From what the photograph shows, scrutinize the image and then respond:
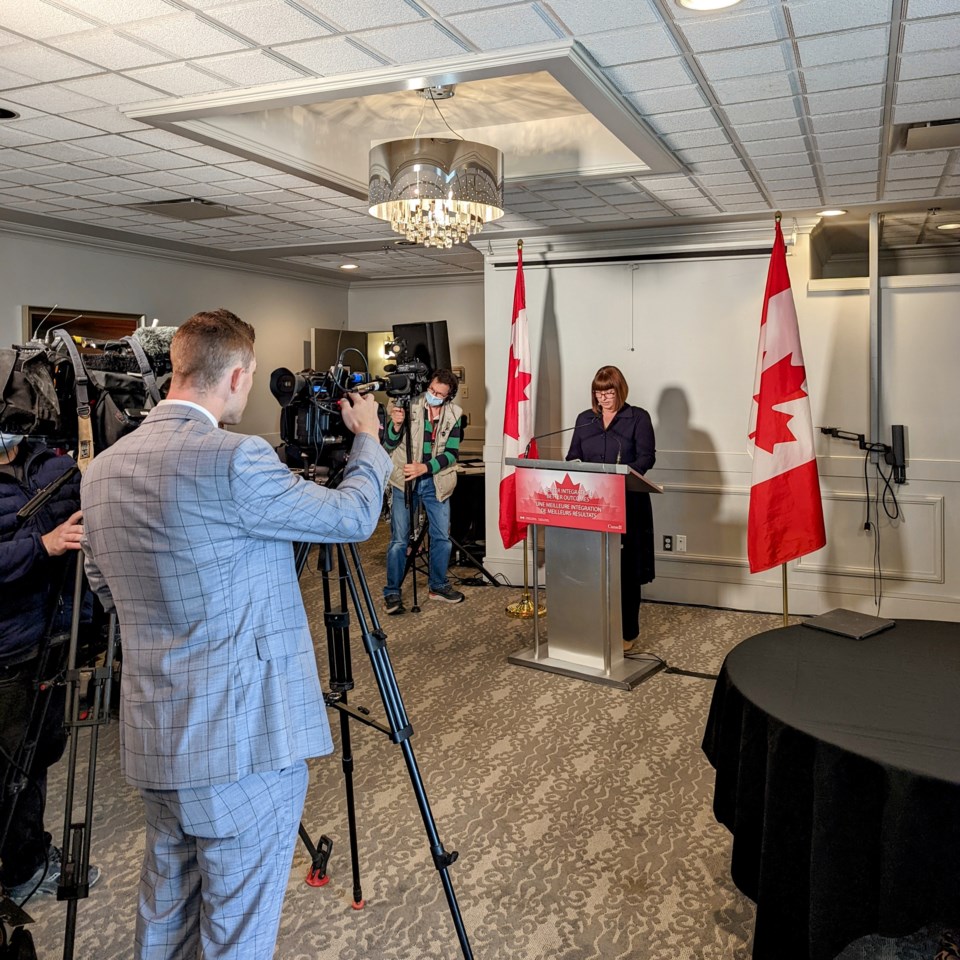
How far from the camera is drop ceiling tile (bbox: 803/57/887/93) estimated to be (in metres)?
2.50

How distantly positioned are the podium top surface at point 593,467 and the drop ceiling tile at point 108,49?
224 centimetres

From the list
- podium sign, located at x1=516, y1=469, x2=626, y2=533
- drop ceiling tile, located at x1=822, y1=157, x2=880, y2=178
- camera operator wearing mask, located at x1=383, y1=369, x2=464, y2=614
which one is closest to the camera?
drop ceiling tile, located at x1=822, y1=157, x2=880, y2=178

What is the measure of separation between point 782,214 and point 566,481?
2.22m

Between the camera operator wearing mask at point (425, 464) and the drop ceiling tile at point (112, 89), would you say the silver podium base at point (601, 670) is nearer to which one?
the camera operator wearing mask at point (425, 464)

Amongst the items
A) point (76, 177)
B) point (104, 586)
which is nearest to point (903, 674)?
point (104, 586)

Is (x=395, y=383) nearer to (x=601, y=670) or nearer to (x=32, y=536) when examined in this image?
(x=32, y=536)

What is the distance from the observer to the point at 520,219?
4.91m

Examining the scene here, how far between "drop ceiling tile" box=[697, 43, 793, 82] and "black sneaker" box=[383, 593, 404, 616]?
136 inches

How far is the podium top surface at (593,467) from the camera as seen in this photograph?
368cm

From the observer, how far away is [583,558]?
3904 millimetres

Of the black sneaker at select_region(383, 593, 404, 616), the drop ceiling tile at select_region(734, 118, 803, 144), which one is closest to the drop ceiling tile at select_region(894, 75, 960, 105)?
the drop ceiling tile at select_region(734, 118, 803, 144)

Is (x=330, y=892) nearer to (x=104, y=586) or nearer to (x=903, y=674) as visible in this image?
(x=104, y=586)

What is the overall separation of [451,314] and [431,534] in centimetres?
345

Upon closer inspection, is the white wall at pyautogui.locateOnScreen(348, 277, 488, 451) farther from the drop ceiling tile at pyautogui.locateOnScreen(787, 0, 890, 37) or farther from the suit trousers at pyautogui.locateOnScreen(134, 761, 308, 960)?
the suit trousers at pyautogui.locateOnScreen(134, 761, 308, 960)
